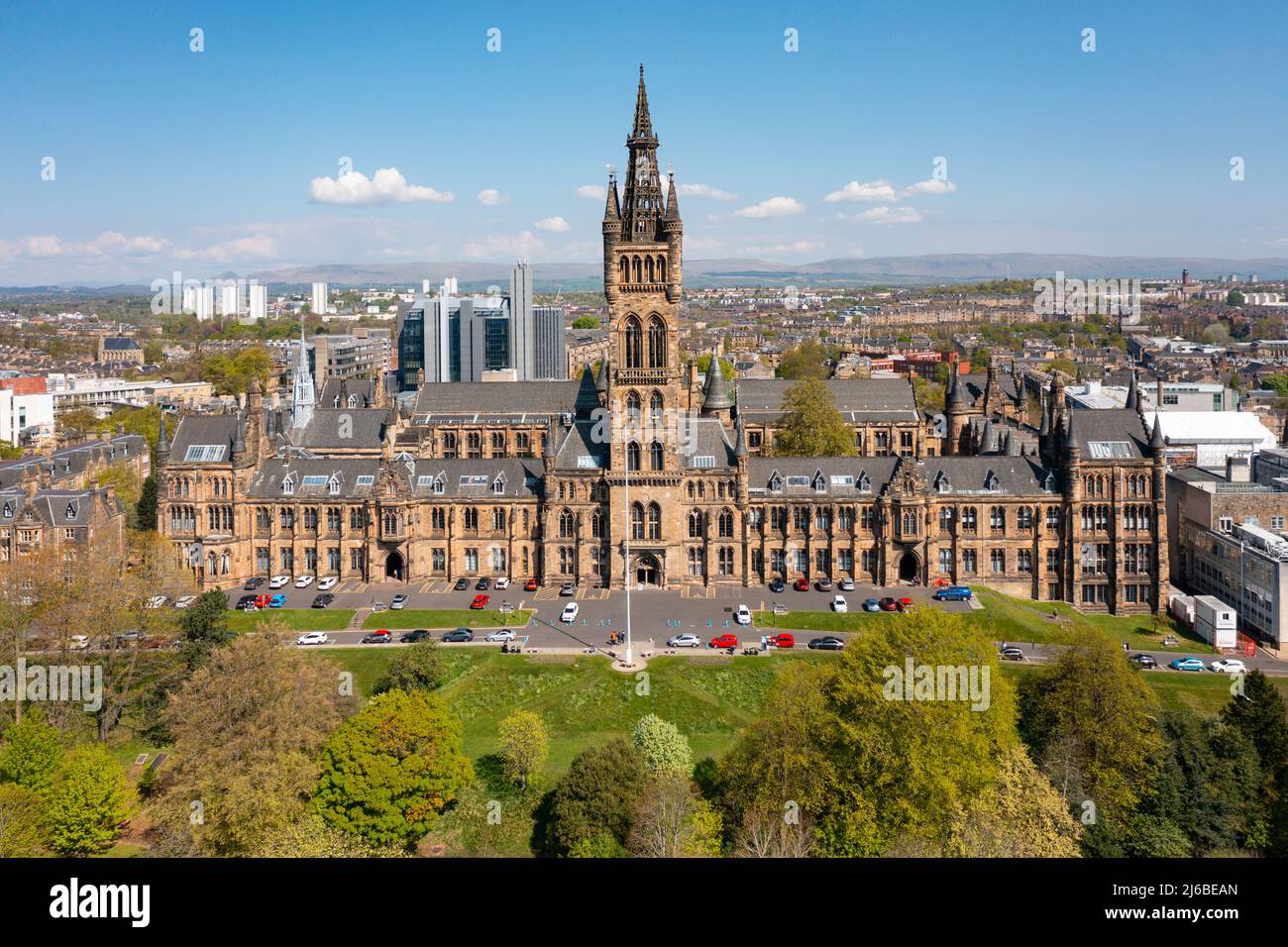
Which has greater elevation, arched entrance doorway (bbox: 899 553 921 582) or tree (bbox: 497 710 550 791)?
arched entrance doorway (bbox: 899 553 921 582)

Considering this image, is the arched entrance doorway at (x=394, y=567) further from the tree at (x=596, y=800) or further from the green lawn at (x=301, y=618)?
the tree at (x=596, y=800)

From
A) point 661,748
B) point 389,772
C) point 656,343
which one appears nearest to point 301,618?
point 389,772

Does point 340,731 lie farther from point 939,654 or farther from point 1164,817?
point 1164,817

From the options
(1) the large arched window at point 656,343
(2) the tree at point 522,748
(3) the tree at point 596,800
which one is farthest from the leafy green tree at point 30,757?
(1) the large arched window at point 656,343

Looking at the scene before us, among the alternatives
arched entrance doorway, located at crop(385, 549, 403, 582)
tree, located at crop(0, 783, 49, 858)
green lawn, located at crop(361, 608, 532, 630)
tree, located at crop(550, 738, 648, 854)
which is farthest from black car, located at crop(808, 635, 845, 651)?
tree, located at crop(0, 783, 49, 858)

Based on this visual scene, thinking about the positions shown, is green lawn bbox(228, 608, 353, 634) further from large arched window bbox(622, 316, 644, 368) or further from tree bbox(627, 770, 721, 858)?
tree bbox(627, 770, 721, 858)

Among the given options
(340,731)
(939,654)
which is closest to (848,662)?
(939,654)
